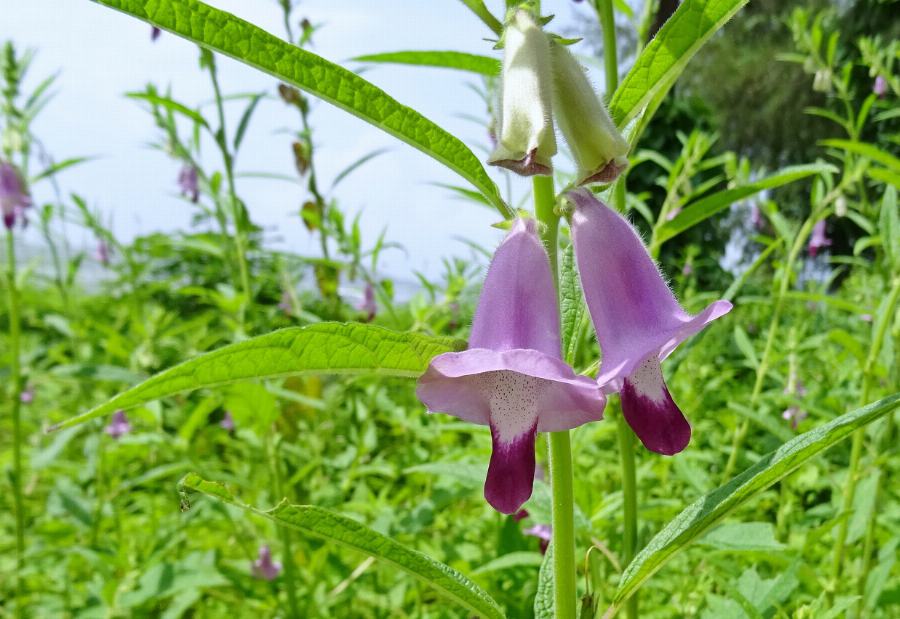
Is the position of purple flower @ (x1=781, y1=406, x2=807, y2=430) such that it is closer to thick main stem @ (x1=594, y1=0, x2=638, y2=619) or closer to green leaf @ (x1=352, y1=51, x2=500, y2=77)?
thick main stem @ (x1=594, y1=0, x2=638, y2=619)

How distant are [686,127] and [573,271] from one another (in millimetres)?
12888

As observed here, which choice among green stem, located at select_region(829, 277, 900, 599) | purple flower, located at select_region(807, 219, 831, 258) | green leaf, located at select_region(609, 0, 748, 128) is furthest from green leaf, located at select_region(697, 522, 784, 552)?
purple flower, located at select_region(807, 219, 831, 258)

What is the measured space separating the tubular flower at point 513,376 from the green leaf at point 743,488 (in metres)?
0.19

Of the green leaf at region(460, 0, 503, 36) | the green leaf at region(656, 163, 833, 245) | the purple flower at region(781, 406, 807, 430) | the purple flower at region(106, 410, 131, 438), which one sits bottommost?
the purple flower at region(781, 406, 807, 430)

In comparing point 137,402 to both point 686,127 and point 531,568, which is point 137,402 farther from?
point 686,127

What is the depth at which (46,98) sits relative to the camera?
272 centimetres

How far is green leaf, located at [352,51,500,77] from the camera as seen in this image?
1.08 meters

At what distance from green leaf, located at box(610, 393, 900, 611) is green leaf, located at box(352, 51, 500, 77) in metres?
0.67

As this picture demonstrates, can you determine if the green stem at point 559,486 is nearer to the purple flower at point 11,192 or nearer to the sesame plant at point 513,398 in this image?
the sesame plant at point 513,398

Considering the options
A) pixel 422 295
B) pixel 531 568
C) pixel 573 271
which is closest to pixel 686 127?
pixel 422 295

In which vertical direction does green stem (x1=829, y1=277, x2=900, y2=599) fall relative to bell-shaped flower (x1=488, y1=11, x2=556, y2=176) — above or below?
Answer: below

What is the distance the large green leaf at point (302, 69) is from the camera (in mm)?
639

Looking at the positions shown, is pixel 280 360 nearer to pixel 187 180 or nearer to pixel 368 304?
pixel 368 304

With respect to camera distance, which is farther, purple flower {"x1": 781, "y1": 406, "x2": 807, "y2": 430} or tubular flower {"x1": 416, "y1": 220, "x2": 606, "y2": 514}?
purple flower {"x1": 781, "y1": 406, "x2": 807, "y2": 430}
